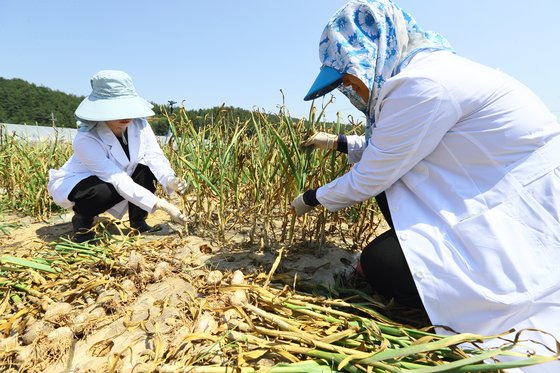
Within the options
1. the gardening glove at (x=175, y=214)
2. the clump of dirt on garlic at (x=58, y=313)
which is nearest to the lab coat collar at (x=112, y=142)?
the gardening glove at (x=175, y=214)

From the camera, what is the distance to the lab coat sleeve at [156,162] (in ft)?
6.93

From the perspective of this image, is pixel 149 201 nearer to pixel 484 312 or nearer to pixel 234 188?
pixel 234 188

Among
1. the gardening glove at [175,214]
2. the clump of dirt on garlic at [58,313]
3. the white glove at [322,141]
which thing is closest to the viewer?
the clump of dirt on garlic at [58,313]

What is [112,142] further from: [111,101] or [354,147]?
[354,147]

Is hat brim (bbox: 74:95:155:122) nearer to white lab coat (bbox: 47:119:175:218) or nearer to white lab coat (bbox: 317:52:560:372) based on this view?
white lab coat (bbox: 47:119:175:218)

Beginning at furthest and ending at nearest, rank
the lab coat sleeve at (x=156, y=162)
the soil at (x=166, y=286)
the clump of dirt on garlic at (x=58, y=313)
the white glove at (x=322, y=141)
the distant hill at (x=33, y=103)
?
1. the distant hill at (x=33, y=103)
2. the lab coat sleeve at (x=156, y=162)
3. the white glove at (x=322, y=141)
4. the clump of dirt on garlic at (x=58, y=313)
5. the soil at (x=166, y=286)

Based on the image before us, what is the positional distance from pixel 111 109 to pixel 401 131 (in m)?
1.44

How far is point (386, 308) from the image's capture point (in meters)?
1.24

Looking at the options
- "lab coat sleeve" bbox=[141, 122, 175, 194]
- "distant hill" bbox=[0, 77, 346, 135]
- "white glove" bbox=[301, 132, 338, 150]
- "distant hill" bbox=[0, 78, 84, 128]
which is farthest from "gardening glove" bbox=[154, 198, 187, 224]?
"distant hill" bbox=[0, 78, 84, 128]

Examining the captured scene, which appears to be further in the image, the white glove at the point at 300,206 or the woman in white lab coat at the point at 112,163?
the woman in white lab coat at the point at 112,163

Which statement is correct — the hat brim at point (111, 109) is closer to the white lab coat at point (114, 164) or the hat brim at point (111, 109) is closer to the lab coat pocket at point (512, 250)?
the white lab coat at point (114, 164)

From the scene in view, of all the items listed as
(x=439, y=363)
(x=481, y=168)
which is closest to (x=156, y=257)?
(x=439, y=363)

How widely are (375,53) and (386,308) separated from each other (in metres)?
0.86

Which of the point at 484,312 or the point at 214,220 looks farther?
the point at 214,220
